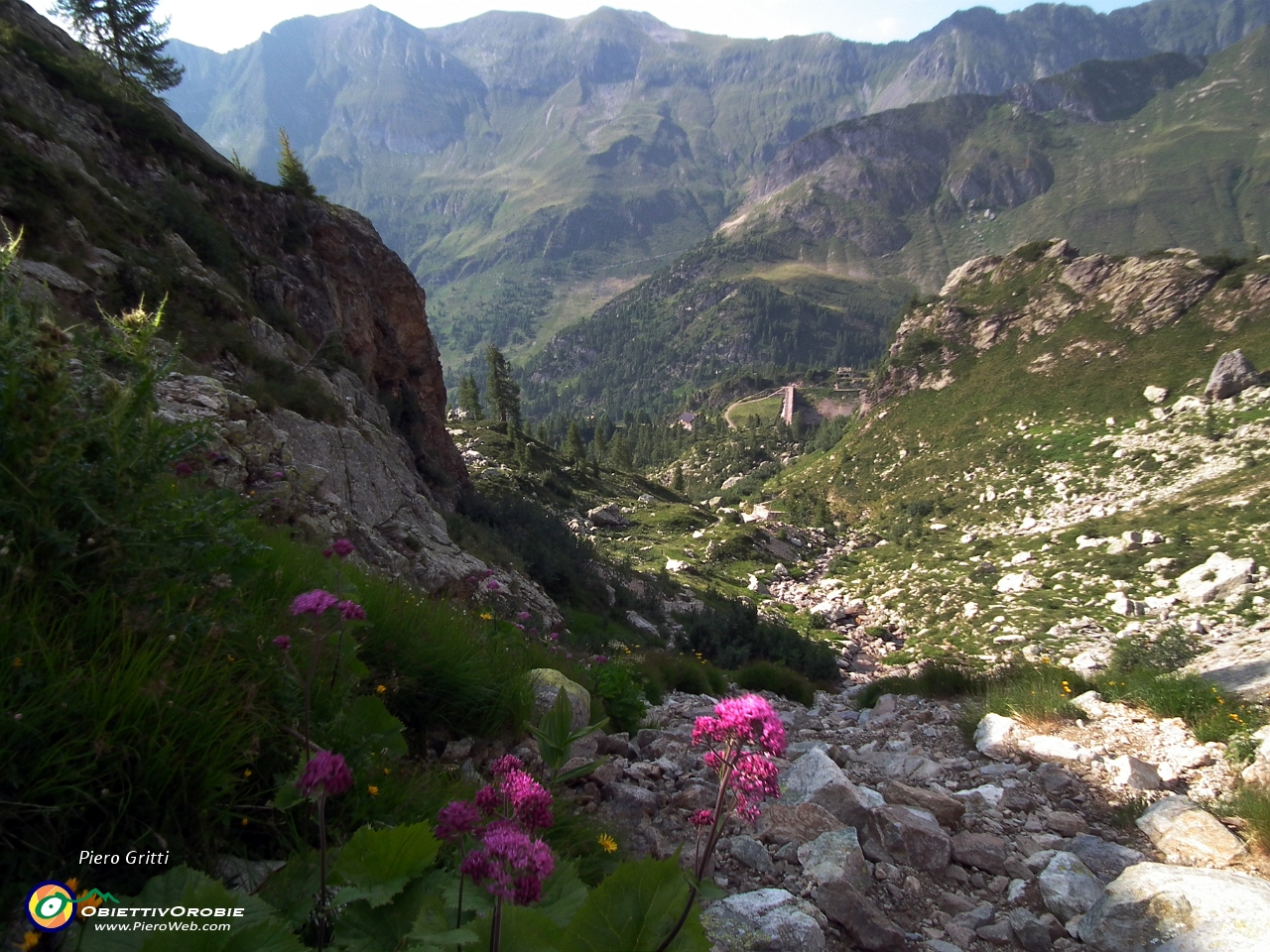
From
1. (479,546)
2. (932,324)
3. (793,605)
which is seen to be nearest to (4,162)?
(479,546)

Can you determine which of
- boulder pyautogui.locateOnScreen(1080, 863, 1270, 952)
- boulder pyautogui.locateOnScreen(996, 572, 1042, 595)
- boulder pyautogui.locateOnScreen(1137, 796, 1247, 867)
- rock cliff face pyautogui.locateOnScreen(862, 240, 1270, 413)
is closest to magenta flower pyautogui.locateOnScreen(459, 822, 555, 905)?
boulder pyautogui.locateOnScreen(1080, 863, 1270, 952)

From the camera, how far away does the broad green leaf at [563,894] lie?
168cm

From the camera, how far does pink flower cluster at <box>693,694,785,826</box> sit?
1858mm

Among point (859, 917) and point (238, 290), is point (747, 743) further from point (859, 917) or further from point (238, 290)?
point (238, 290)

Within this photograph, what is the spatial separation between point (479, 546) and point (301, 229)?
1462cm

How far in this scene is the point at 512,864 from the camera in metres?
1.47

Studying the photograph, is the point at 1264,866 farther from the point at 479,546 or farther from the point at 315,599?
the point at 479,546

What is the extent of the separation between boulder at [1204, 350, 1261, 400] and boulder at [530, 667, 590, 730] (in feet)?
150

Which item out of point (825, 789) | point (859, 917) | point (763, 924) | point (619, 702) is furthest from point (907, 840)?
point (619, 702)

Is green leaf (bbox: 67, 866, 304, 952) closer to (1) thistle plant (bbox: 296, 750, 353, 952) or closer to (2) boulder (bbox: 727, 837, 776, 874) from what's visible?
(1) thistle plant (bbox: 296, 750, 353, 952)

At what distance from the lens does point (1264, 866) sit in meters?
3.66

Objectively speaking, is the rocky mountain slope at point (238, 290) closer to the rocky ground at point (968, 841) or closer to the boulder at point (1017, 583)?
the rocky ground at point (968, 841)

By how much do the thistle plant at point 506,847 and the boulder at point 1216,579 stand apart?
2502 centimetres

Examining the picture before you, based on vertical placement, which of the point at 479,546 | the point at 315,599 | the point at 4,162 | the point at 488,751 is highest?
the point at 4,162
